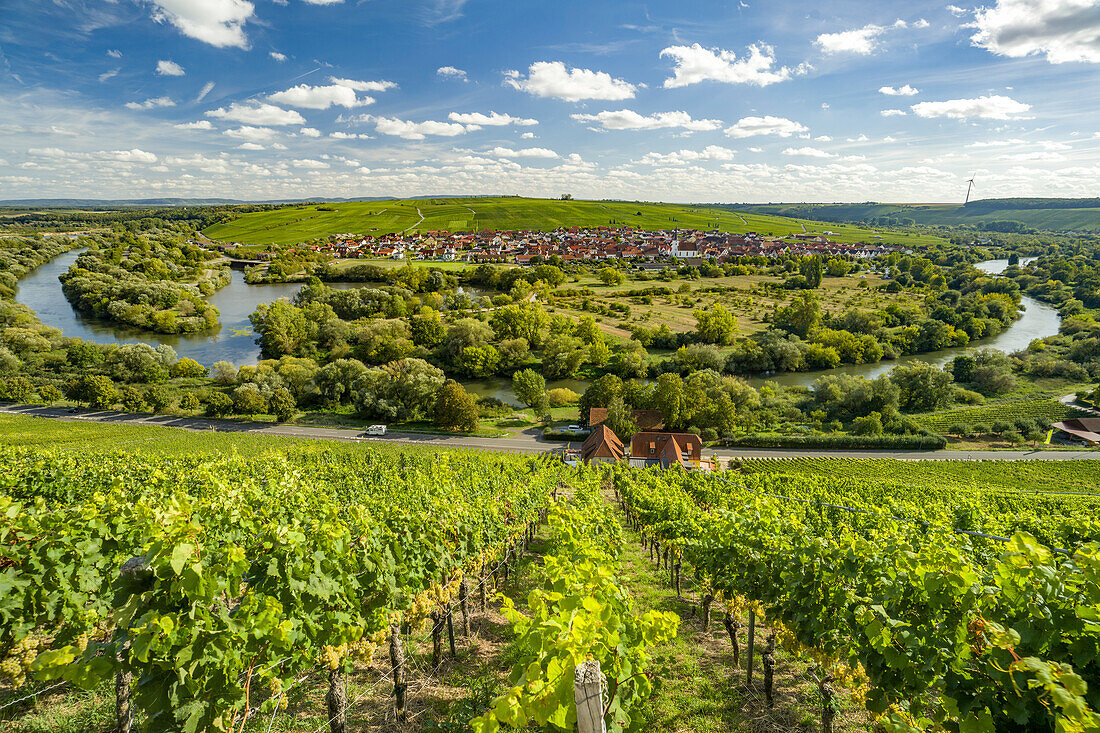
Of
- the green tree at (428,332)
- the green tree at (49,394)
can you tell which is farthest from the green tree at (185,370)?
the green tree at (428,332)

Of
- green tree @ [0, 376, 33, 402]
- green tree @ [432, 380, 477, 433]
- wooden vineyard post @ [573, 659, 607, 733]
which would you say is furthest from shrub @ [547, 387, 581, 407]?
green tree @ [0, 376, 33, 402]

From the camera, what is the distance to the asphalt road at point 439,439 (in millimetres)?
34906

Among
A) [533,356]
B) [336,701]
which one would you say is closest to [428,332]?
[533,356]

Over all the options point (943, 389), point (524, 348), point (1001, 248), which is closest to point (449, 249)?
point (524, 348)

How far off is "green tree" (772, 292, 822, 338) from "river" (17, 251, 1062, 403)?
952 cm

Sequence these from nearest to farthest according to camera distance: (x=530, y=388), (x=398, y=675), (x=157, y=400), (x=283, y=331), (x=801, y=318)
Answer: (x=398, y=675) < (x=157, y=400) < (x=530, y=388) < (x=283, y=331) < (x=801, y=318)

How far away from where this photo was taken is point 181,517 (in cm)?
435

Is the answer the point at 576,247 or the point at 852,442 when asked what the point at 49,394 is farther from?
the point at 576,247

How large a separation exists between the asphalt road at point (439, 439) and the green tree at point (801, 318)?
3307 centimetres

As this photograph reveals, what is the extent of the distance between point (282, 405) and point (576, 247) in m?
118

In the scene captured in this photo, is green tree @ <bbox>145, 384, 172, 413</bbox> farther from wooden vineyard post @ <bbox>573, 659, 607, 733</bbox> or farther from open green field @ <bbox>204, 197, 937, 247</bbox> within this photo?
open green field @ <bbox>204, 197, 937, 247</bbox>

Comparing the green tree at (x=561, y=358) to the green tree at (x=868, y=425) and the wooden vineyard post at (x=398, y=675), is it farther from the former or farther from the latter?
the wooden vineyard post at (x=398, y=675)

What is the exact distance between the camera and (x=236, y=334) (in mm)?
66562

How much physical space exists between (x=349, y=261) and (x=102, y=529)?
128 m
